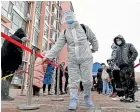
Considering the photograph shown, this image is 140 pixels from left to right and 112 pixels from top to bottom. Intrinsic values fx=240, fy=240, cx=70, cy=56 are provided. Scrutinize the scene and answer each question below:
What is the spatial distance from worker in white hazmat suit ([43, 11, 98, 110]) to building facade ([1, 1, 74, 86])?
15.8m

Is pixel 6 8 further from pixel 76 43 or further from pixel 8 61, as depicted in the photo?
pixel 76 43

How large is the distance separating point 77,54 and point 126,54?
212 cm

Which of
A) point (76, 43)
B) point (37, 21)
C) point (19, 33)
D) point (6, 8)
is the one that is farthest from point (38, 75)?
point (37, 21)

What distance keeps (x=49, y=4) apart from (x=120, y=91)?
34.1 metres

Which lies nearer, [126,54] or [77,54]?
[77,54]

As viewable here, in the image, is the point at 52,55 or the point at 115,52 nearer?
the point at 52,55

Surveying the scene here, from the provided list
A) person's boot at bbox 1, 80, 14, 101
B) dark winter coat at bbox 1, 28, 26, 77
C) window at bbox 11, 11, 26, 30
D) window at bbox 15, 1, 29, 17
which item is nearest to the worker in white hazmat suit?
dark winter coat at bbox 1, 28, 26, 77

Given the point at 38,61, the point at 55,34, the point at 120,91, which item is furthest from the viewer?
the point at 55,34

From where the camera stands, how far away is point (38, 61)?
25.6ft

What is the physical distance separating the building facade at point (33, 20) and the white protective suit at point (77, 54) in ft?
51.8

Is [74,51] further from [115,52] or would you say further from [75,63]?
[115,52]

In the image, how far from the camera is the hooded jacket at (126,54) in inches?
232

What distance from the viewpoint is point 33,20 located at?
29.5m

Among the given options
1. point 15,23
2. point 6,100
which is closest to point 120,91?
point 6,100
